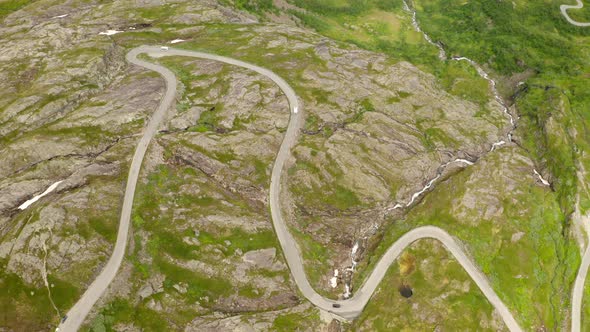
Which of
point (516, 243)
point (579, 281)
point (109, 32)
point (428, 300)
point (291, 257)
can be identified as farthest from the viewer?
point (109, 32)

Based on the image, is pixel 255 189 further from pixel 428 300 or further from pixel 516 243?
pixel 516 243

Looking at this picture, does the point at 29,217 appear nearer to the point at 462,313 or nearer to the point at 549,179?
the point at 462,313

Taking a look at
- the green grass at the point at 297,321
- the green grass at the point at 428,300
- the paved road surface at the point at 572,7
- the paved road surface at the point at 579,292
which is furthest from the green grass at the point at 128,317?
the paved road surface at the point at 572,7

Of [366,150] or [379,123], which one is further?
[379,123]

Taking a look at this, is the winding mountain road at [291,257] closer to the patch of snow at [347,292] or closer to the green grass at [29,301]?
the patch of snow at [347,292]

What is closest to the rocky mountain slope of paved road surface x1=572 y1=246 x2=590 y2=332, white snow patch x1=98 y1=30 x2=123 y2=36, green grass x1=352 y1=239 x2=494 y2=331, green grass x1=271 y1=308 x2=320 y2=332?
green grass x1=352 y1=239 x2=494 y2=331

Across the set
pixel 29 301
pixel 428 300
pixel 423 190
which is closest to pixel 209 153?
pixel 29 301

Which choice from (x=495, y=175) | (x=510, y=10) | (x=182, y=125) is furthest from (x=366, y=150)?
(x=510, y=10)

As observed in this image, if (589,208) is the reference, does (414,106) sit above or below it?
above

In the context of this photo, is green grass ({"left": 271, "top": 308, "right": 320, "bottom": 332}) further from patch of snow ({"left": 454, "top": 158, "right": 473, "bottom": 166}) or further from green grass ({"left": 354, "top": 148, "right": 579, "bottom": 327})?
patch of snow ({"left": 454, "top": 158, "right": 473, "bottom": 166})

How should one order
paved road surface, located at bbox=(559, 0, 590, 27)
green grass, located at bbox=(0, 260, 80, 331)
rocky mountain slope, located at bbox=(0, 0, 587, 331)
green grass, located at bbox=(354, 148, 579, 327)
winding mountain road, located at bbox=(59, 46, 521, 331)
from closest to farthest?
green grass, located at bbox=(0, 260, 80, 331) < winding mountain road, located at bbox=(59, 46, 521, 331) < rocky mountain slope, located at bbox=(0, 0, 587, 331) < green grass, located at bbox=(354, 148, 579, 327) < paved road surface, located at bbox=(559, 0, 590, 27)

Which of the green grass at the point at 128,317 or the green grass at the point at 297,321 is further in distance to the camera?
the green grass at the point at 297,321
